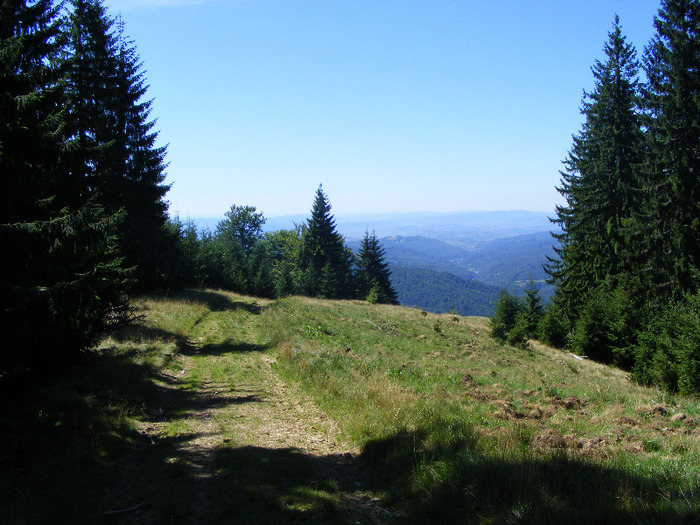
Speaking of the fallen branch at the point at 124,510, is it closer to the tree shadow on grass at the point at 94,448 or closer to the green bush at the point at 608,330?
the tree shadow on grass at the point at 94,448

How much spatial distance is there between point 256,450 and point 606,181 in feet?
129

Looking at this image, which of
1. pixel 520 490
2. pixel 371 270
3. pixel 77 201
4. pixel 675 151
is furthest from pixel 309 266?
pixel 520 490

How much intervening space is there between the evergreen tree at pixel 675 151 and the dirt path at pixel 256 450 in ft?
90.1

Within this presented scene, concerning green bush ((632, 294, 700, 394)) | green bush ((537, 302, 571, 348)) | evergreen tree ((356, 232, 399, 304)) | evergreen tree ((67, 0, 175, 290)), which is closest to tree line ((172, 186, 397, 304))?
evergreen tree ((356, 232, 399, 304))

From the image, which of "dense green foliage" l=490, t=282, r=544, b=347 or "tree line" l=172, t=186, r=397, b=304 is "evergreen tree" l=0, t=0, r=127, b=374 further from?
"tree line" l=172, t=186, r=397, b=304

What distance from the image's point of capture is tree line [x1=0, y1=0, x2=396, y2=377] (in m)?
6.62

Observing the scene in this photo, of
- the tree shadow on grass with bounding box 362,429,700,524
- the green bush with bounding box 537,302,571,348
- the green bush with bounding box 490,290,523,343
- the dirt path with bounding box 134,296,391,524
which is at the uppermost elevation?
the tree shadow on grass with bounding box 362,429,700,524

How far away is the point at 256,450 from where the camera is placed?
6.99 meters

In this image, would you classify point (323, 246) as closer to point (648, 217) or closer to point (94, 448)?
point (648, 217)

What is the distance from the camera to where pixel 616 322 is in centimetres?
2741

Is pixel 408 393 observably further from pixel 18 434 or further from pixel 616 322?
pixel 616 322

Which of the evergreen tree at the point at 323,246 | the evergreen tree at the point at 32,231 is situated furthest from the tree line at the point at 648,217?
the evergreen tree at the point at 323,246

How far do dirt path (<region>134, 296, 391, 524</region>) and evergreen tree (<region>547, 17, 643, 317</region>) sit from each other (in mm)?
31491

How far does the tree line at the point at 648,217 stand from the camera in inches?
837
